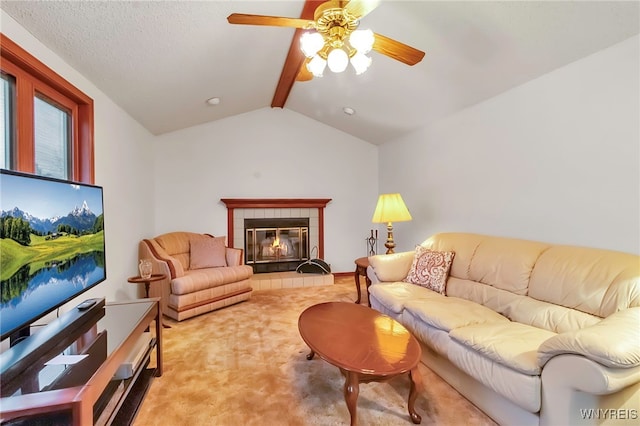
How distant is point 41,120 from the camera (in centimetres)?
211

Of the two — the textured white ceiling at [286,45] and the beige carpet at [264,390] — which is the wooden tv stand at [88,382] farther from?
the textured white ceiling at [286,45]

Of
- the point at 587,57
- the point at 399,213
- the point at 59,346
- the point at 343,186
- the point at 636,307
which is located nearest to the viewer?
the point at 59,346

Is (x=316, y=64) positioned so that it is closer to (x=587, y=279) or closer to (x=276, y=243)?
(x=587, y=279)

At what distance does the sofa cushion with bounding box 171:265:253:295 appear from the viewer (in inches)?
128

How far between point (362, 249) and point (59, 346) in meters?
4.50

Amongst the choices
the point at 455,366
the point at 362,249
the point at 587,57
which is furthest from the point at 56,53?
the point at 362,249

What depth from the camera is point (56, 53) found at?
2064 millimetres

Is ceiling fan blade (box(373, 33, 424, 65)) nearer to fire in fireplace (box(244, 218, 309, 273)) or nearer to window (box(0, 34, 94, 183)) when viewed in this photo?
window (box(0, 34, 94, 183))

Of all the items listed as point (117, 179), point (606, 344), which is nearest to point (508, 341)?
point (606, 344)

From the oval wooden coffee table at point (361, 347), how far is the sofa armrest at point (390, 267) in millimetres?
925

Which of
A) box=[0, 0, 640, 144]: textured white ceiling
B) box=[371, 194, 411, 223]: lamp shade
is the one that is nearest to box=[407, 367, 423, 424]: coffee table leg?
box=[371, 194, 411, 223]: lamp shade

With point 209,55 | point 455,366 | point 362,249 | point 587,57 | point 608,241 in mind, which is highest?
point 209,55

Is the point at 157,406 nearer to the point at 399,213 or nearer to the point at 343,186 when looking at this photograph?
the point at 399,213

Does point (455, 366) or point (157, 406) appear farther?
point (455, 366)
